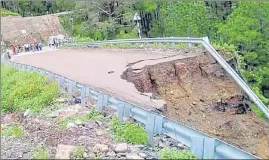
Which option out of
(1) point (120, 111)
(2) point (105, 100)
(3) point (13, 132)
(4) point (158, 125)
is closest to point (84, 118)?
(2) point (105, 100)

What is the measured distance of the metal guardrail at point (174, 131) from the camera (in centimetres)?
547

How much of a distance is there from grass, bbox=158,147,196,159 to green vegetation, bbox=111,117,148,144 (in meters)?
0.64

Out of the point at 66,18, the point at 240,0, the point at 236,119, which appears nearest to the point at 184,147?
the point at 236,119

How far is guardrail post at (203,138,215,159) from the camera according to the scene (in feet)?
18.5

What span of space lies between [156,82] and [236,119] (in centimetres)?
266

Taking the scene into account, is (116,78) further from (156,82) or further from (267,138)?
(267,138)

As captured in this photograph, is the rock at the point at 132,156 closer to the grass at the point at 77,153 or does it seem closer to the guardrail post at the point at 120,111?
the grass at the point at 77,153

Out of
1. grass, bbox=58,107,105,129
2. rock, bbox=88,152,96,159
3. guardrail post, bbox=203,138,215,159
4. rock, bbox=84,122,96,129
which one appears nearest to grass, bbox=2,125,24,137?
grass, bbox=58,107,105,129

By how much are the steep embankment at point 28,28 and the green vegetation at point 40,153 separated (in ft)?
148

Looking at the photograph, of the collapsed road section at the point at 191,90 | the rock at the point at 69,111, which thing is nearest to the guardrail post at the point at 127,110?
the rock at the point at 69,111

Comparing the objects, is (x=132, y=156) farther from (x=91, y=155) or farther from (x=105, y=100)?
(x=105, y=100)

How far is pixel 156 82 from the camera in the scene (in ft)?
49.5

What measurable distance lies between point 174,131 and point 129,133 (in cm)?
89

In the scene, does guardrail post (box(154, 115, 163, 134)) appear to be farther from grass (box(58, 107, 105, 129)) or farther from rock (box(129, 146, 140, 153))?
grass (box(58, 107, 105, 129))
